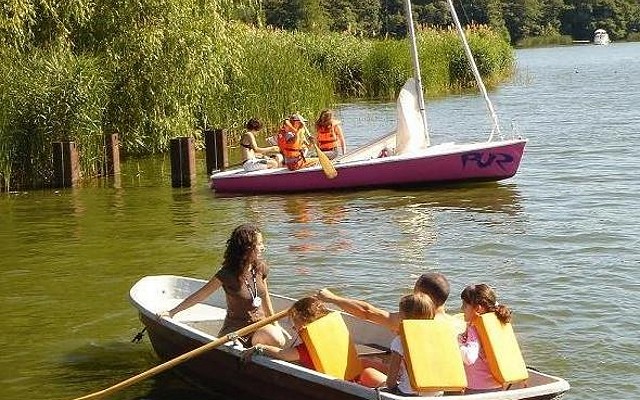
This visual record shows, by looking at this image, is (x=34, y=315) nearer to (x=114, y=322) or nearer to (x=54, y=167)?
(x=114, y=322)

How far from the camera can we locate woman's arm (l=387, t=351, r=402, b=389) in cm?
719

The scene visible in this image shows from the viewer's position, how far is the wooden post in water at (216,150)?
21.3m

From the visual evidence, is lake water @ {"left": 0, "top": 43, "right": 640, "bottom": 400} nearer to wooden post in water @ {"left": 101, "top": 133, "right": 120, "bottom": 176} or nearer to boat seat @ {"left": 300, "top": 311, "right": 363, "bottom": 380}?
wooden post in water @ {"left": 101, "top": 133, "right": 120, "bottom": 176}

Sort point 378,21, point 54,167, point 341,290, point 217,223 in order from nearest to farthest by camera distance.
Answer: point 341,290, point 217,223, point 54,167, point 378,21

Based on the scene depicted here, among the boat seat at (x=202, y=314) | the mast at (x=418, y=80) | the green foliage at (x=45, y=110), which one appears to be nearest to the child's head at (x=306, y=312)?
the boat seat at (x=202, y=314)

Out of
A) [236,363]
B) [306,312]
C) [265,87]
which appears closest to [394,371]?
[306,312]

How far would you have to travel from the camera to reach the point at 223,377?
27.6 feet

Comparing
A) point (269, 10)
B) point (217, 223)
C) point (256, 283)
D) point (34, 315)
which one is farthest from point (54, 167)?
point (269, 10)

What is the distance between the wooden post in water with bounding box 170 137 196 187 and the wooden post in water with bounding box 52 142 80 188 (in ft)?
5.64

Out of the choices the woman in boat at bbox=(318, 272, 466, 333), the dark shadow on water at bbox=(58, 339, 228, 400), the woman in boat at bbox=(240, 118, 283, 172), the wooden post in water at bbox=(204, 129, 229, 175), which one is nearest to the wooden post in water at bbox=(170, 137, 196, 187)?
the woman in boat at bbox=(240, 118, 283, 172)

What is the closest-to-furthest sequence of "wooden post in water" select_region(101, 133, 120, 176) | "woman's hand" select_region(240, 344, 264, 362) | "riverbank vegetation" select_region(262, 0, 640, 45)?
"woman's hand" select_region(240, 344, 264, 362) → "wooden post in water" select_region(101, 133, 120, 176) → "riverbank vegetation" select_region(262, 0, 640, 45)

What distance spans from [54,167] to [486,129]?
43.5ft

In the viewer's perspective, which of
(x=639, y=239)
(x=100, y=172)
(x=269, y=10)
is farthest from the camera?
(x=269, y=10)

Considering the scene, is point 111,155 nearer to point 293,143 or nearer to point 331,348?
point 293,143
